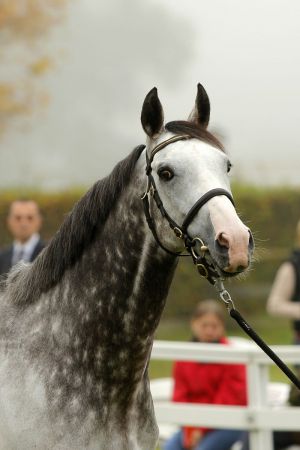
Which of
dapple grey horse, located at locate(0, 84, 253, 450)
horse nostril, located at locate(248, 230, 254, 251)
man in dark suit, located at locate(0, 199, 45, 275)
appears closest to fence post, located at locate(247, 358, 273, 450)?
man in dark suit, located at locate(0, 199, 45, 275)

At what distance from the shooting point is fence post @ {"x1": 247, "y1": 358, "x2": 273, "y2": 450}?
6.82m

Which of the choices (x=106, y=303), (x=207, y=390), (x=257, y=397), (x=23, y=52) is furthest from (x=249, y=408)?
(x=23, y=52)

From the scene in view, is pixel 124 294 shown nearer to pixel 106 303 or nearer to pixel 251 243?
pixel 106 303

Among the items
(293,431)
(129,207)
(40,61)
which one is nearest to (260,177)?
(40,61)

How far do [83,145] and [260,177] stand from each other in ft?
21.3

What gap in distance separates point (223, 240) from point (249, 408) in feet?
11.2

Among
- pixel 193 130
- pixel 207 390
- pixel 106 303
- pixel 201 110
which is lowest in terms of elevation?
pixel 207 390

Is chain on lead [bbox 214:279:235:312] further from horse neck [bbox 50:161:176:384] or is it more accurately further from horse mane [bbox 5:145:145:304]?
horse mane [bbox 5:145:145:304]

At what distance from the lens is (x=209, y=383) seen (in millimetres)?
7262

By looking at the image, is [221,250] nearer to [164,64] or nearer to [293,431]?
[293,431]

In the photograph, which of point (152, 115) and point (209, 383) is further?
point (209, 383)

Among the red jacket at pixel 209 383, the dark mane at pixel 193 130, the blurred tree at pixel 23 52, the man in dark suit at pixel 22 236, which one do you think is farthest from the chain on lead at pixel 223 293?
the blurred tree at pixel 23 52

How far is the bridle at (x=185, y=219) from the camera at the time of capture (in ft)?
12.7

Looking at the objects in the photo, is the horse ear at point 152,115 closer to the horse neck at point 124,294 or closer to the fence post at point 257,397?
the horse neck at point 124,294
